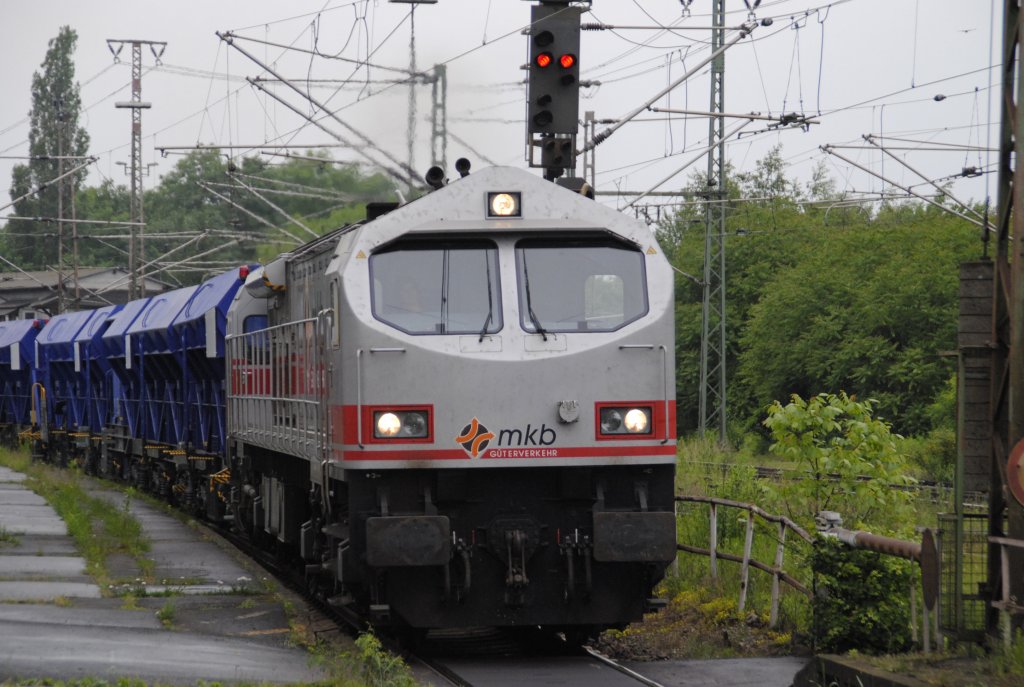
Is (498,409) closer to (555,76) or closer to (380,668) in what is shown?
(380,668)

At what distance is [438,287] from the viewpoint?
36.4ft

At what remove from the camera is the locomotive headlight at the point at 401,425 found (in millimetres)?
10734

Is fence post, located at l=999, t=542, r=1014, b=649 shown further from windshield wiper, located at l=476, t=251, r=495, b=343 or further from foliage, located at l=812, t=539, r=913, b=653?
windshield wiper, located at l=476, t=251, r=495, b=343

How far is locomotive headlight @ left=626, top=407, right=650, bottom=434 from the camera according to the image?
36.1ft

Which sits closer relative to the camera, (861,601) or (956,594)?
(956,594)

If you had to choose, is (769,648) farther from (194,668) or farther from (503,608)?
(194,668)

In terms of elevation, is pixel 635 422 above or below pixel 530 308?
below

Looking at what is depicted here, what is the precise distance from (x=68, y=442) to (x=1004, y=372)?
31.1 m

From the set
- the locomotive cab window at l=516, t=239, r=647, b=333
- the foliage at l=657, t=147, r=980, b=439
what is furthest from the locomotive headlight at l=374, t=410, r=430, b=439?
the foliage at l=657, t=147, r=980, b=439

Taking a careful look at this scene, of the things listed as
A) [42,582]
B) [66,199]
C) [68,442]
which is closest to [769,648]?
[42,582]

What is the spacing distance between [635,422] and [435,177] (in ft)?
7.94

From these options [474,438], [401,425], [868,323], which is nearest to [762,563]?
[474,438]

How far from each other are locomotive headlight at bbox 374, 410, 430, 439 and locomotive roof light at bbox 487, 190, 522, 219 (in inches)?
62.4

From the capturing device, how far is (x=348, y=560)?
10.9 meters
